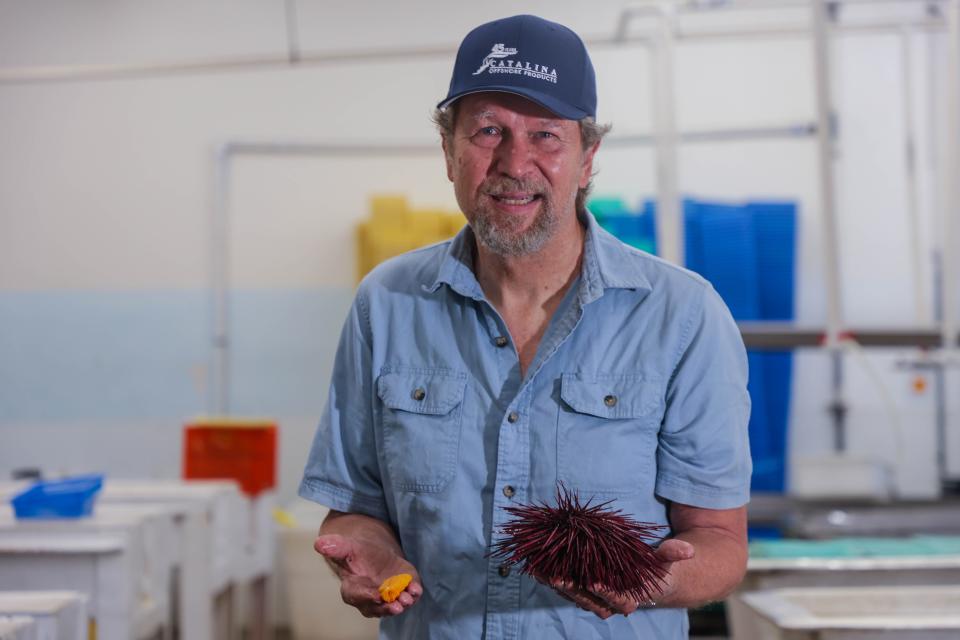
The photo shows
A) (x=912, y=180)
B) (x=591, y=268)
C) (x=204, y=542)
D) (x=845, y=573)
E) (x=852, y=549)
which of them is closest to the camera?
(x=591, y=268)

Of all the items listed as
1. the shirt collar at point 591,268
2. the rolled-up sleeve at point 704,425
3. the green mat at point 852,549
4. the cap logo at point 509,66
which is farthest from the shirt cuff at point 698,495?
the green mat at point 852,549

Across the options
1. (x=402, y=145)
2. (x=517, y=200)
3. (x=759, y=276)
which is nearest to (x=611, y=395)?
(x=517, y=200)

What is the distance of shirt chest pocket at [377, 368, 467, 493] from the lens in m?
1.21

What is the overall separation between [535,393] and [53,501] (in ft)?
4.30

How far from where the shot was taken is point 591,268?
1253 mm

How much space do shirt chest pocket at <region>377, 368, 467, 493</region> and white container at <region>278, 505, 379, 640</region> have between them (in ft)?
7.97

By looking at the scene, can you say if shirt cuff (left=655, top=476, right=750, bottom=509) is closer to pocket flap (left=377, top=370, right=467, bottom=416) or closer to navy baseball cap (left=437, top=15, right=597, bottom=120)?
pocket flap (left=377, top=370, right=467, bottom=416)

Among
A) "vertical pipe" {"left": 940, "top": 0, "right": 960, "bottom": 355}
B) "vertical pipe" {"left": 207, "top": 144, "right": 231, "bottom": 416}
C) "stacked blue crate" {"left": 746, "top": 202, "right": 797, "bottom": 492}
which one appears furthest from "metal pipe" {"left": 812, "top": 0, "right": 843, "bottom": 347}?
"vertical pipe" {"left": 207, "top": 144, "right": 231, "bottom": 416}

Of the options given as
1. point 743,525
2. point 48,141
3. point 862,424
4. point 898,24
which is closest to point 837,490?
point 862,424

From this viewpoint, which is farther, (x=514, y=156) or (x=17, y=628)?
(x=17, y=628)

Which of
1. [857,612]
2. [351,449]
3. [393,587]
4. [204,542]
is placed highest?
[351,449]

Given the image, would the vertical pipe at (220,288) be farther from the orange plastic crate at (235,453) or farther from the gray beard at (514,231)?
the gray beard at (514,231)

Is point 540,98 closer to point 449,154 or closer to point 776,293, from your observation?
point 449,154

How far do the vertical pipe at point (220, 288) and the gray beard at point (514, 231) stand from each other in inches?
127
